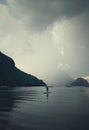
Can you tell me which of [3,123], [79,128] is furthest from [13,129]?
[79,128]

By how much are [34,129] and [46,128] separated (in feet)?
7.06

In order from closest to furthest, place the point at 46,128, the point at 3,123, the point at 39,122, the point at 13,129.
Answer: the point at 13,129
the point at 46,128
the point at 3,123
the point at 39,122

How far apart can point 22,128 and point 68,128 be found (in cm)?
680

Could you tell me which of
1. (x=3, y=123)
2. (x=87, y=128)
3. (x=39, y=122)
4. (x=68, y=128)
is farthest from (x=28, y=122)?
(x=87, y=128)

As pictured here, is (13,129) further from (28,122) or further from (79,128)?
(79,128)

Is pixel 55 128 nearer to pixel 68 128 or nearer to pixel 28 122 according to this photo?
pixel 68 128

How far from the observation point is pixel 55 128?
1182 inches

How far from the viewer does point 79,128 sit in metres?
30.5

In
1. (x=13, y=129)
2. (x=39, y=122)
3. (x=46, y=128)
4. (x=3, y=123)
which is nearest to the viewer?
(x=13, y=129)

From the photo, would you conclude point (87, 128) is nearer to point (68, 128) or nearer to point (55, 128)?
point (68, 128)

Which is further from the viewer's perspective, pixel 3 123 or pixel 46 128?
pixel 3 123


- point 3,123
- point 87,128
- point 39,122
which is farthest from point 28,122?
point 87,128

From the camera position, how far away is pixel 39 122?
3412cm

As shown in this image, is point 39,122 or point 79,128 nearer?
point 79,128
